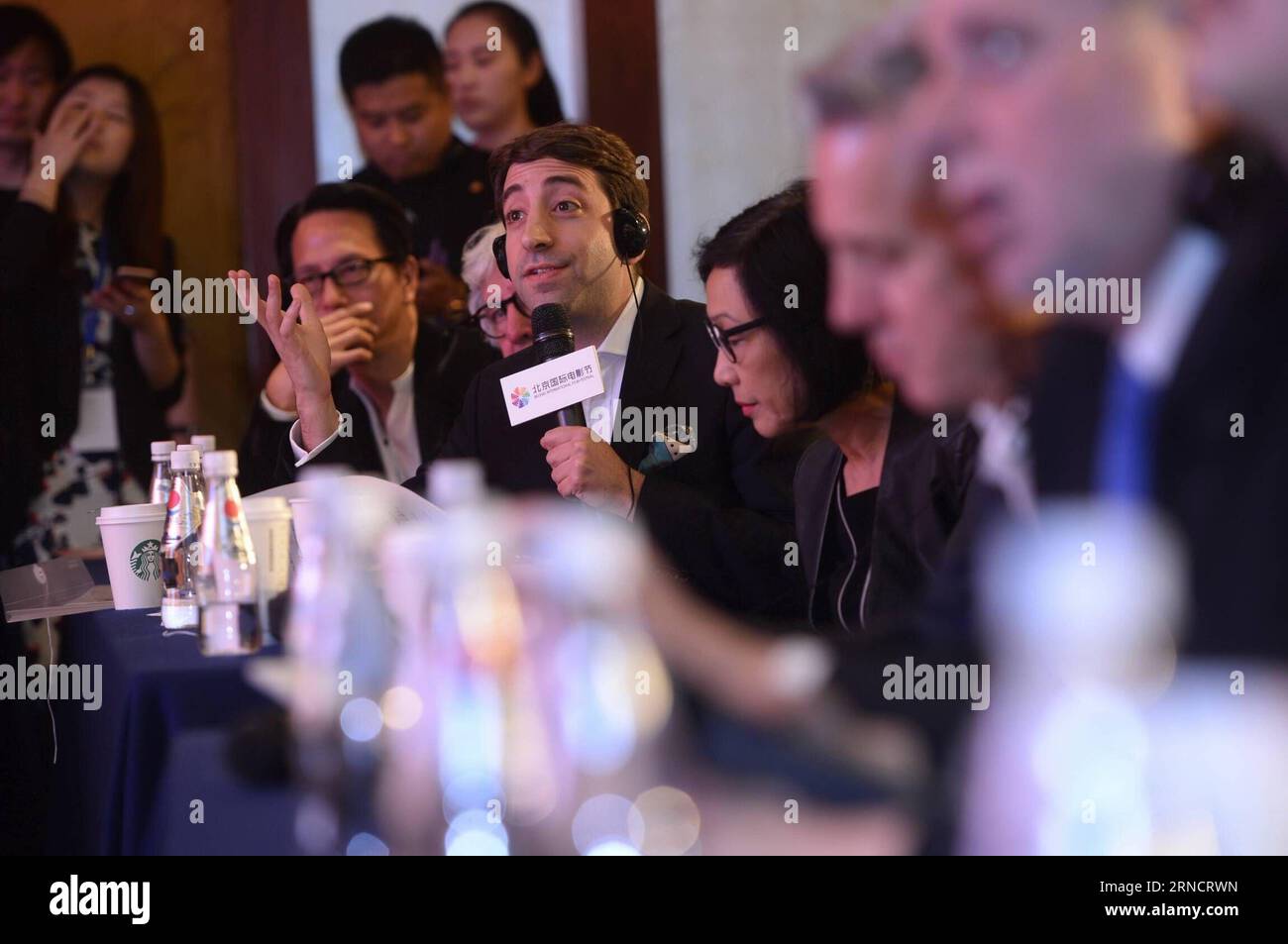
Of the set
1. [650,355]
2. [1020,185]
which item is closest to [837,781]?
[1020,185]

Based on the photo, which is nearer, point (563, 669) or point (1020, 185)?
point (1020, 185)

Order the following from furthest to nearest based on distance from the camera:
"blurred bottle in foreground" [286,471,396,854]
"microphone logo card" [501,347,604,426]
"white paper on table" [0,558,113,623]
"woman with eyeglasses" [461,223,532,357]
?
"woman with eyeglasses" [461,223,532,357]
"white paper on table" [0,558,113,623]
"microphone logo card" [501,347,604,426]
"blurred bottle in foreground" [286,471,396,854]

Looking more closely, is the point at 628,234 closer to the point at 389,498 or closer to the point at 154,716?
the point at 389,498

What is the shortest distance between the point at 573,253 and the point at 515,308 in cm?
35

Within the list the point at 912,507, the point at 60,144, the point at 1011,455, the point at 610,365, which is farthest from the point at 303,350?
the point at 60,144

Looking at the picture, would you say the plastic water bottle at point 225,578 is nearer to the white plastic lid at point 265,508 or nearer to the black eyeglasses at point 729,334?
the white plastic lid at point 265,508

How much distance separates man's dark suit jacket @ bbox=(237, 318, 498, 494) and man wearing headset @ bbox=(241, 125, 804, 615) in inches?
4.8

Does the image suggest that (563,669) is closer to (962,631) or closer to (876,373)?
(962,631)

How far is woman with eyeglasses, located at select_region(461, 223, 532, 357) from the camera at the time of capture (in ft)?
9.07

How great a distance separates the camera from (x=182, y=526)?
76.7 inches

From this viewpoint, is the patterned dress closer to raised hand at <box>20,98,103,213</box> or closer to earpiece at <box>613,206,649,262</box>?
raised hand at <box>20,98,103,213</box>

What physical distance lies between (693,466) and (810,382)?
19.8 inches

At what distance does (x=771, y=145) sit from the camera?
4.09 meters

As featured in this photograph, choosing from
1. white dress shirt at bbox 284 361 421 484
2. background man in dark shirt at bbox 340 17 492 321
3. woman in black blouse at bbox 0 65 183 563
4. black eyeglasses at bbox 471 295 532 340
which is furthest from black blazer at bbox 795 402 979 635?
woman in black blouse at bbox 0 65 183 563
